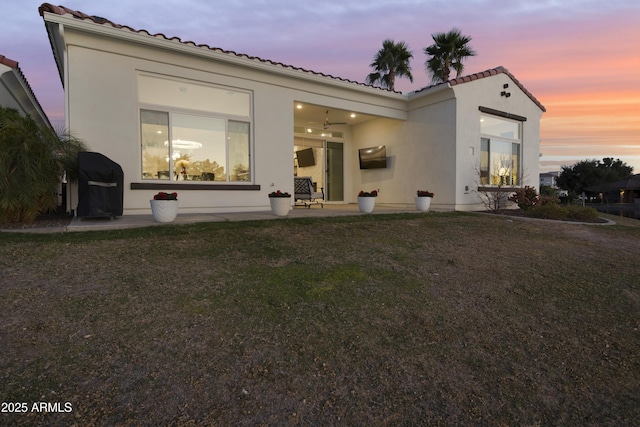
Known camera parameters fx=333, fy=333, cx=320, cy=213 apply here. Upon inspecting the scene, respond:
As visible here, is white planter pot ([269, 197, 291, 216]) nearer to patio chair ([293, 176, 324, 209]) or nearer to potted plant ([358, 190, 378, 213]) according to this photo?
potted plant ([358, 190, 378, 213])

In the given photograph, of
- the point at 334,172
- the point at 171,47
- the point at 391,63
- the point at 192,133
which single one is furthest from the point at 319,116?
the point at 391,63

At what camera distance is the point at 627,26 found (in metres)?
9.34

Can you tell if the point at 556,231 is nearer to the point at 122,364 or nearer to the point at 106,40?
the point at 122,364

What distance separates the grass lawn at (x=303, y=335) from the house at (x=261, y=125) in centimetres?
308

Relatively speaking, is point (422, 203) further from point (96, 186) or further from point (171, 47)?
point (96, 186)

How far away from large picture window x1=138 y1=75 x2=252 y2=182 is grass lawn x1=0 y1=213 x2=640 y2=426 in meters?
3.02

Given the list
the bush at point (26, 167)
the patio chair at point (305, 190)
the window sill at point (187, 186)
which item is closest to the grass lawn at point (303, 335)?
the bush at point (26, 167)

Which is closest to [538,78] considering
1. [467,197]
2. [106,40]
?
[467,197]

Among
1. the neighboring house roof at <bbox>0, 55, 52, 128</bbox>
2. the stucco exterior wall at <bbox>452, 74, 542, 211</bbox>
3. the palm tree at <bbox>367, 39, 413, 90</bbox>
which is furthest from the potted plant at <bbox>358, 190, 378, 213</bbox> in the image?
the palm tree at <bbox>367, 39, 413, 90</bbox>

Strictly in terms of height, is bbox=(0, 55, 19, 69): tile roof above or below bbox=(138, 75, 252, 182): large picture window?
above

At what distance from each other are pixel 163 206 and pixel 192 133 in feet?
8.95

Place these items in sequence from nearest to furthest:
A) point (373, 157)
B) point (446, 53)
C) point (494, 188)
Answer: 1. point (494, 188)
2. point (373, 157)
3. point (446, 53)

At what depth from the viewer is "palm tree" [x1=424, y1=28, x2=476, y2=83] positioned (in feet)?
55.2

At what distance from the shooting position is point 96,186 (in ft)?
17.7
